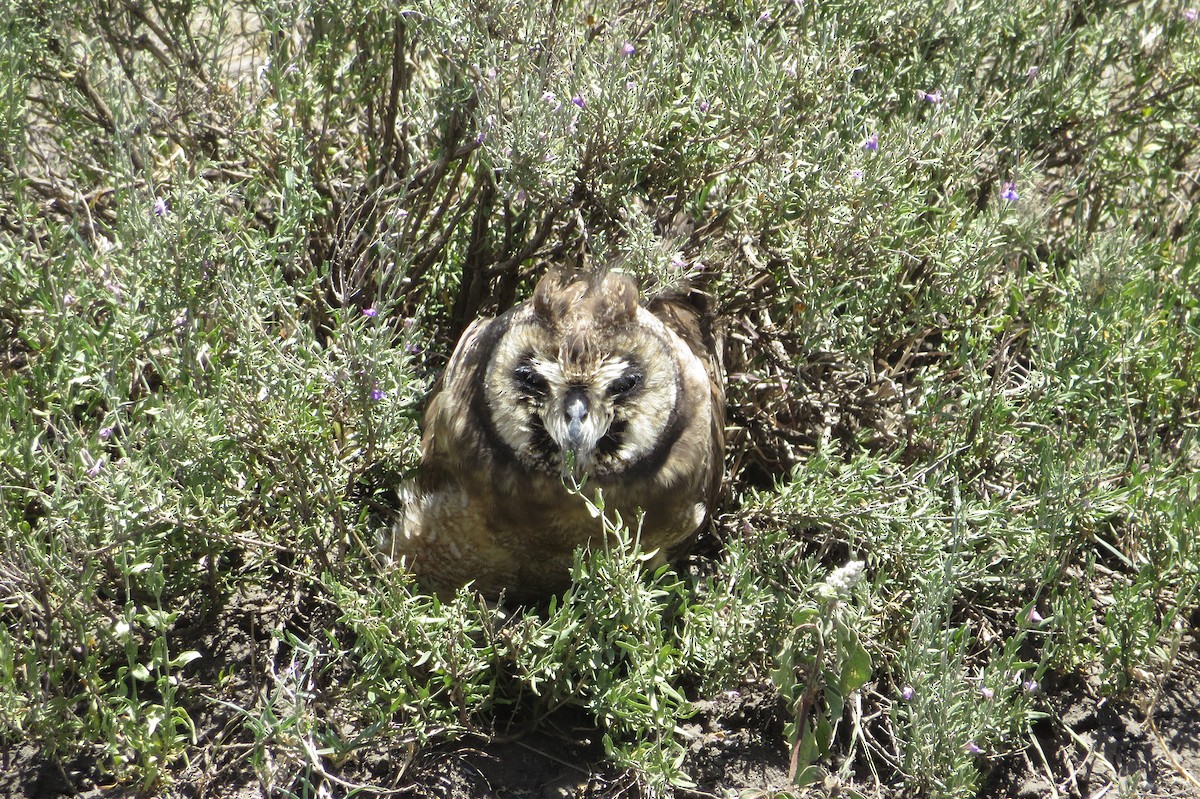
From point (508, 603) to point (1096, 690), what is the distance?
73.2 inches

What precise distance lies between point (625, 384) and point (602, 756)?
110cm

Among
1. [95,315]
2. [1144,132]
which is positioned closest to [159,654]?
[95,315]

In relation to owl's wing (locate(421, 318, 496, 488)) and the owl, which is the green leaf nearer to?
the owl

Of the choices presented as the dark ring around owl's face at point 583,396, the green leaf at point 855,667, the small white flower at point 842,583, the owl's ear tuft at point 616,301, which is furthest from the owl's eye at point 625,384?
the green leaf at point 855,667

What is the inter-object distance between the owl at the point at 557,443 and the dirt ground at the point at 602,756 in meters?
0.49

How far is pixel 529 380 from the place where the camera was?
124 inches

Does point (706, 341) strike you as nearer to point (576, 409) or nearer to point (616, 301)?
point (616, 301)

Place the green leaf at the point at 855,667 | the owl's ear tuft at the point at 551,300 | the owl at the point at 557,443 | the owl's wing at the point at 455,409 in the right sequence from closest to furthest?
the green leaf at the point at 855,667
the owl at the point at 557,443
the owl's ear tuft at the point at 551,300
the owl's wing at the point at 455,409

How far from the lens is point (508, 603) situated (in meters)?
3.70

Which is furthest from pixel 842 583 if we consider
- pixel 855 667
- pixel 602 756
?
pixel 602 756

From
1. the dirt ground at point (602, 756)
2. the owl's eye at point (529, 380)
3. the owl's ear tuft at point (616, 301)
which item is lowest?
the dirt ground at point (602, 756)

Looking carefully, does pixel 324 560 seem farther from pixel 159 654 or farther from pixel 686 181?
pixel 686 181

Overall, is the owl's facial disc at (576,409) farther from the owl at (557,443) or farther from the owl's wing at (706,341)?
the owl's wing at (706,341)

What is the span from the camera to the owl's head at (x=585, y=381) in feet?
10.0
